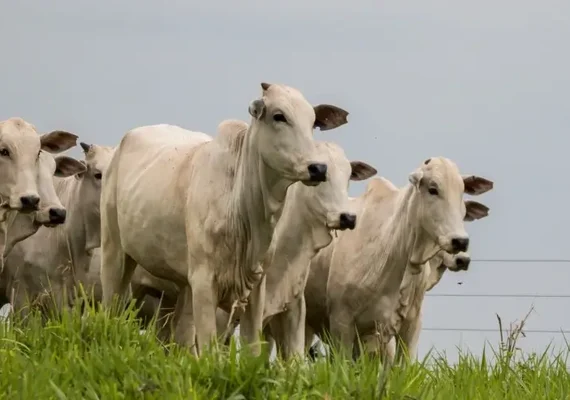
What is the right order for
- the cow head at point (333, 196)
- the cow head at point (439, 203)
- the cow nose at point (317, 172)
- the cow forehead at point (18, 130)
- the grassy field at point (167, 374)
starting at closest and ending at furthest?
the grassy field at point (167, 374) → the cow nose at point (317, 172) → the cow forehead at point (18, 130) → the cow head at point (439, 203) → the cow head at point (333, 196)

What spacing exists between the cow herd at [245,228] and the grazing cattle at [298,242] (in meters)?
0.01

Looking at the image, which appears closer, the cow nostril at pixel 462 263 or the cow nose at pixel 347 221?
the cow nose at pixel 347 221

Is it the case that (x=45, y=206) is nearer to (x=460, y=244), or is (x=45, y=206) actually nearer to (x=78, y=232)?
(x=78, y=232)

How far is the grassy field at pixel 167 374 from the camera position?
6953mm

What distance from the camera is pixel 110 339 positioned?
25.4 feet

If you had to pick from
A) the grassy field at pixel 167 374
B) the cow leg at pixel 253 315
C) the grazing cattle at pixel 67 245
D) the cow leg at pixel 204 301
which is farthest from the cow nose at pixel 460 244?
the grazing cattle at pixel 67 245

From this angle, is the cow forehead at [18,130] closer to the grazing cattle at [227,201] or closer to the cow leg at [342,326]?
the grazing cattle at [227,201]

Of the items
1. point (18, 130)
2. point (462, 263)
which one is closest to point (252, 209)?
point (18, 130)

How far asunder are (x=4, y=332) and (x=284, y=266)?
13.3ft

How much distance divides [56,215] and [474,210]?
3276 mm

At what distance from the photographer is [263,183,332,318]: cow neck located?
11.5 meters

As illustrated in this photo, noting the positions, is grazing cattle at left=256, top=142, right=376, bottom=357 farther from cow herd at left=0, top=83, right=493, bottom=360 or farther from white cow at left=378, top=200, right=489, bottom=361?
white cow at left=378, top=200, right=489, bottom=361

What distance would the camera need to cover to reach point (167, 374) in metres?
7.05

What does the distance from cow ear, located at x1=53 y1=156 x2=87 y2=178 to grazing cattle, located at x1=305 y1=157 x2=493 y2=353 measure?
6.66 feet
